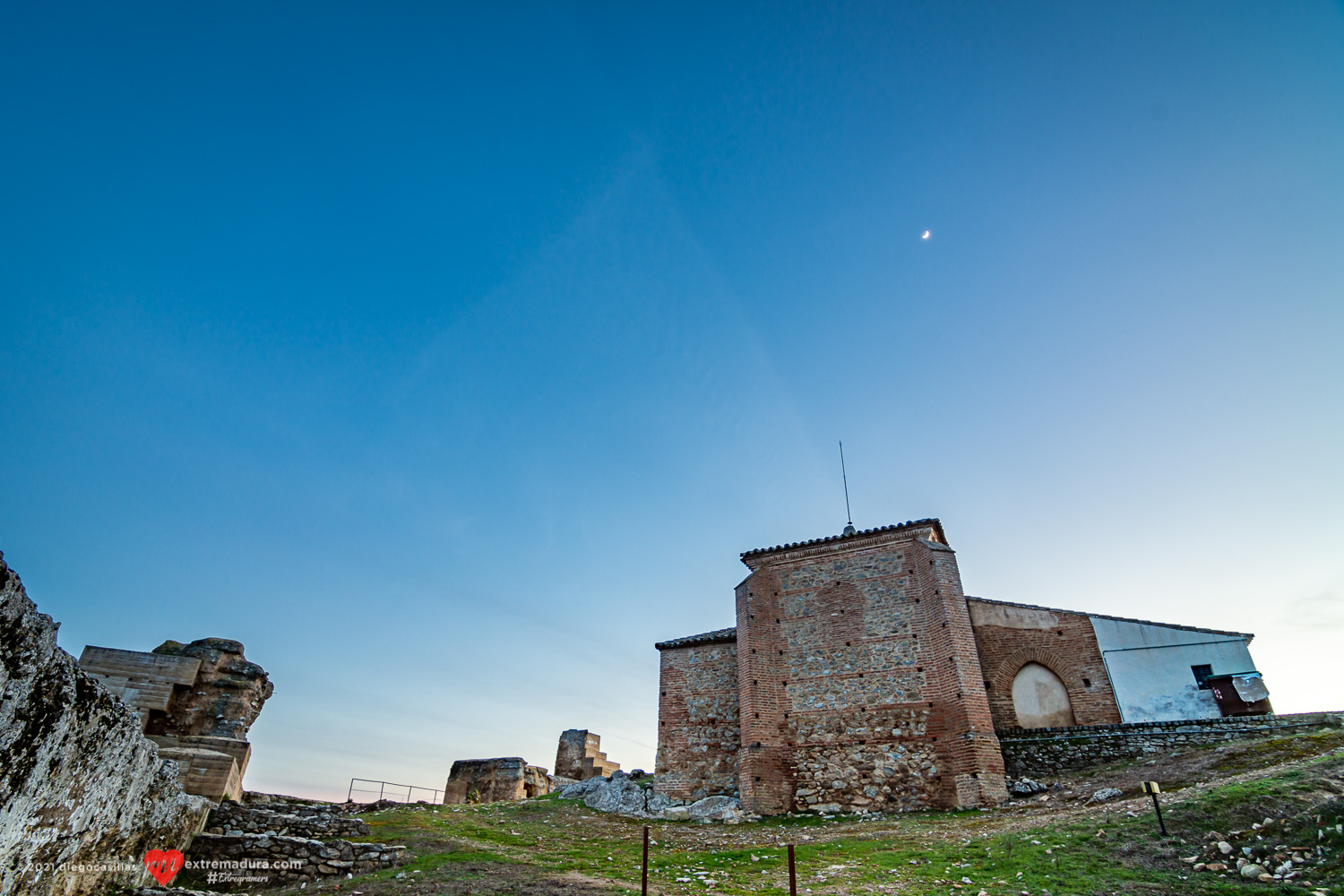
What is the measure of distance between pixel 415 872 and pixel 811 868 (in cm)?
630

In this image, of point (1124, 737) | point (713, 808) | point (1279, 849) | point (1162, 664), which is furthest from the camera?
point (1162, 664)

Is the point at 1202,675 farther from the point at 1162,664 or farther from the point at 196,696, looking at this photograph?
the point at 196,696

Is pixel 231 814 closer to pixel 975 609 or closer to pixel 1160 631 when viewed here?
pixel 975 609

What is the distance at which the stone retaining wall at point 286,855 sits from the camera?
9461mm

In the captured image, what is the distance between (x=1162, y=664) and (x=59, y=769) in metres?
25.3

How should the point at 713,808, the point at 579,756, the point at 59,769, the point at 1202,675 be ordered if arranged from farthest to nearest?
the point at 579,756
the point at 1202,675
the point at 713,808
the point at 59,769

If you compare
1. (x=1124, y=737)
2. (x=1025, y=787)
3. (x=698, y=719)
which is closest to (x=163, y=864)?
(x=698, y=719)

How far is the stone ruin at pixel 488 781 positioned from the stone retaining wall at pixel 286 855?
1615 centimetres

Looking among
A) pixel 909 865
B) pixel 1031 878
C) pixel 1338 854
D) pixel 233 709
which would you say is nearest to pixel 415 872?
pixel 233 709

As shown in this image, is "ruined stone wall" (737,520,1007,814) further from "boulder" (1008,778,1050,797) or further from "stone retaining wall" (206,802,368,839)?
"stone retaining wall" (206,802,368,839)

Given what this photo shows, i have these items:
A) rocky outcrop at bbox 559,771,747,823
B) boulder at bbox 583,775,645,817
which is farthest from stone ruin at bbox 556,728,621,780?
boulder at bbox 583,775,645,817

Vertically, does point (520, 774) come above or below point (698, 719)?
below

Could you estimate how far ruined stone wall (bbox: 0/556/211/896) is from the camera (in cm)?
422

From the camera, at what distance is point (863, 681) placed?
18.8 metres
